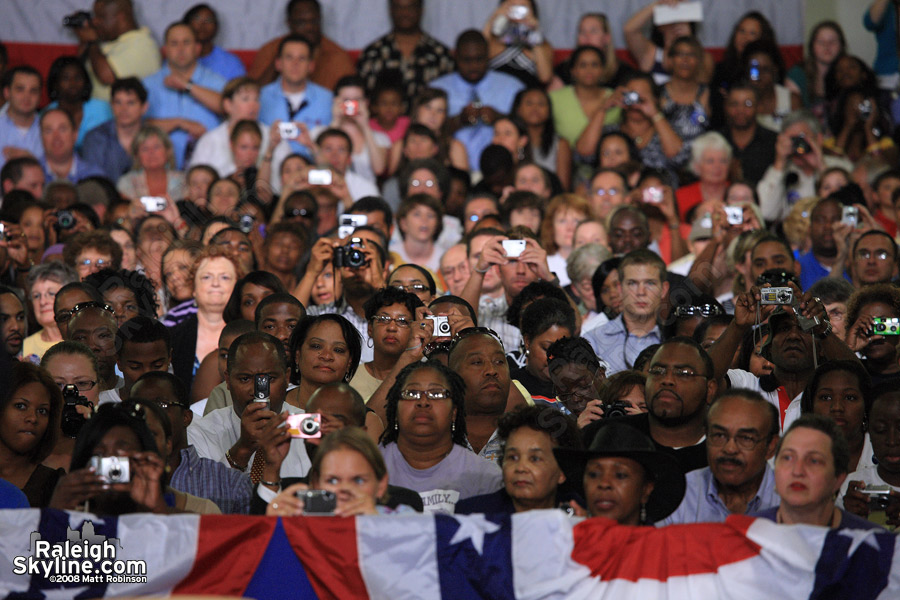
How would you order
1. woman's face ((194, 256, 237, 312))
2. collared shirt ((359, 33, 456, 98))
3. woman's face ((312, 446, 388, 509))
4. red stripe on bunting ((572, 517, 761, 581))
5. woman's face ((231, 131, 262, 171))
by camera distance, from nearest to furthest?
red stripe on bunting ((572, 517, 761, 581)) → woman's face ((312, 446, 388, 509)) → woman's face ((194, 256, 237, 312)) → woman's face ((231, 131, 262, 171)) → collared shirt ((359, 33, 456, 98))

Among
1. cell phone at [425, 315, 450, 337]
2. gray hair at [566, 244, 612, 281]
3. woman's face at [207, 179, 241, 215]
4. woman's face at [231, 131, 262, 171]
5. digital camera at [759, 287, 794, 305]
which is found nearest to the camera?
digital camera at [759, 287, 794, 305]

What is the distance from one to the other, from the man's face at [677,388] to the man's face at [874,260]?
2296mm

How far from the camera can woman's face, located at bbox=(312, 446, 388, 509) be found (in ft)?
16.3

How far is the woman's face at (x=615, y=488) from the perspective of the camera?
509 cm

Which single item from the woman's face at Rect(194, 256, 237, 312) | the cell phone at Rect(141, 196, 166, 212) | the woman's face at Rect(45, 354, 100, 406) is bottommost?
the woman's face at Rect(45, 354, 100, 406)

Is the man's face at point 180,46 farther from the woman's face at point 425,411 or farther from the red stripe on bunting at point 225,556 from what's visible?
the red stripe on bunting at point 225,556

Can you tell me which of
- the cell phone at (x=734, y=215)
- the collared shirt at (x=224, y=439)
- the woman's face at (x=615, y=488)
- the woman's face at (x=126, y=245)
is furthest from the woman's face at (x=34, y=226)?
the woman's face at (x=615, y=488)

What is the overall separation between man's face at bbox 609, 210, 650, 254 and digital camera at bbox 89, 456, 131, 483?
15.1 ft

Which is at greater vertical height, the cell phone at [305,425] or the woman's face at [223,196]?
the woman's face at [223,196]

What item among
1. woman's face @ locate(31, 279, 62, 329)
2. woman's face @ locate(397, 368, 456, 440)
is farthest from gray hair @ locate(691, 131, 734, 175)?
woman's face @ locate(397, 368, 456, 440)

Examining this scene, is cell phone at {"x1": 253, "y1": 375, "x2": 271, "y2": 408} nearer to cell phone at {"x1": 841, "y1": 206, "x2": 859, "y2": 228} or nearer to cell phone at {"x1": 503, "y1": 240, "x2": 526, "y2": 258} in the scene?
cell phone at {"x1": 503, "y1": 240, "x2": 526, "y2": 258}

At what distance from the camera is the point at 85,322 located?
6.86m

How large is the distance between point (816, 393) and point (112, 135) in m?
6.56

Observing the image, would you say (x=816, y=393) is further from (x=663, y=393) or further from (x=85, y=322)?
(x=85, y=322)
